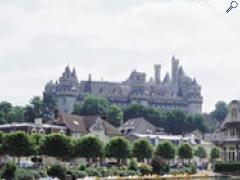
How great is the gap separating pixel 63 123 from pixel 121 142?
66.9ft

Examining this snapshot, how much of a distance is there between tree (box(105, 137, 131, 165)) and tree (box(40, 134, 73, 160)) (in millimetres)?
7344

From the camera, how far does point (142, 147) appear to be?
73.6 metres

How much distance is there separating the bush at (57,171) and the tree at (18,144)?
14.1m

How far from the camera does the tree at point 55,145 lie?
63375 millimetres

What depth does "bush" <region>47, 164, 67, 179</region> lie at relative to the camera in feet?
157

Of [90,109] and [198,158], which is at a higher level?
[90,109]

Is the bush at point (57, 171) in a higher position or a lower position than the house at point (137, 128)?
lower

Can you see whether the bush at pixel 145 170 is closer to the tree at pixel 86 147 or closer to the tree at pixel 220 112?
the tree at pixel 86 147

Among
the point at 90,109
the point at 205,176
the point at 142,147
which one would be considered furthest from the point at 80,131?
the point at 90,109

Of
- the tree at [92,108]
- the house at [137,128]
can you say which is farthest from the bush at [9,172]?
the tree at [92,108]

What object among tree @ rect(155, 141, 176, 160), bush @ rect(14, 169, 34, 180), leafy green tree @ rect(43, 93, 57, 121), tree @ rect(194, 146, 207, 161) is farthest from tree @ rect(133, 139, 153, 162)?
leafy green tree @ rect(43, 93, 57, 121)

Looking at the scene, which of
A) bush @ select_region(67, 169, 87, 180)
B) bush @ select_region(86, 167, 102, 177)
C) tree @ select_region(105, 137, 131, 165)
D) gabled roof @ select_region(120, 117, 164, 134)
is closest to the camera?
bush @ select_region(67, 169, 87, 180)

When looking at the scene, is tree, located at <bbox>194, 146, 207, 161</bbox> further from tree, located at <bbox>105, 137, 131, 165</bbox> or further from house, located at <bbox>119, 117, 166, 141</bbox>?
tree, located at <bbox>105, 137, 131, 165</bbox>

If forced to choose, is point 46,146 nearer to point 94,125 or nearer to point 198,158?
point 94,125
